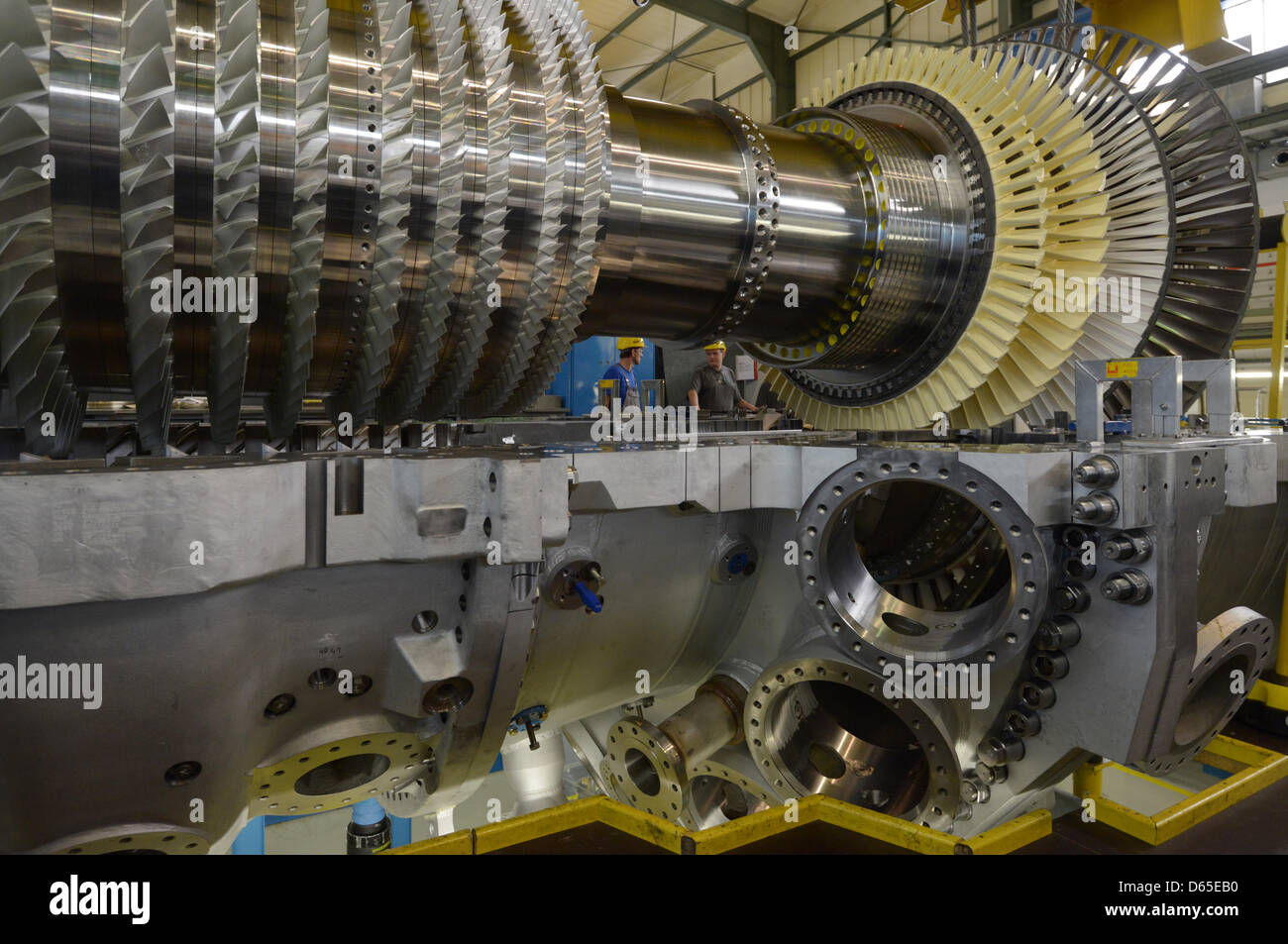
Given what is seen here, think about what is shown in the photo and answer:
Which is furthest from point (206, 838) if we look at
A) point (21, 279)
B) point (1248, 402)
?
point (1248, 402)

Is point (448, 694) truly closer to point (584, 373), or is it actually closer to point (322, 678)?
point (322, 678)

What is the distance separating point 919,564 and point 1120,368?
0.66m

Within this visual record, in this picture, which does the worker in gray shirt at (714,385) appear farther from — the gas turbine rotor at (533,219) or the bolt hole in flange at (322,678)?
the bolt hole in flange at (322,678)

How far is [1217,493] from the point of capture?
1525 mm

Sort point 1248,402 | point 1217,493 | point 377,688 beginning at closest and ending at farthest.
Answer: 1. point 377,688
2. point 1217,493
3. point 1248,402

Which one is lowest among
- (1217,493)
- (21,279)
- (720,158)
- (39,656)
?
(39,656)

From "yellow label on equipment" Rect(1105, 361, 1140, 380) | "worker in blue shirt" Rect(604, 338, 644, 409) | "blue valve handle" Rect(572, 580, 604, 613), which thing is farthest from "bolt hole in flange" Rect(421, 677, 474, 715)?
"worker in blue shirt" Rect(604, 338, 644, 409)

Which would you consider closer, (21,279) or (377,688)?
(21,279)

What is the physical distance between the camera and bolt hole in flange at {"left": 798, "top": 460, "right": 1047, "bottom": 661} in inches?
56.5

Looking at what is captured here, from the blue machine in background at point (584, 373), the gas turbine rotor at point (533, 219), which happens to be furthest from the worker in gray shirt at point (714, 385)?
the gas turbine rotor at point (533, 219)

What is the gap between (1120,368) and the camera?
1832 millimetres

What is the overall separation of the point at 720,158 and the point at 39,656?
1.49m

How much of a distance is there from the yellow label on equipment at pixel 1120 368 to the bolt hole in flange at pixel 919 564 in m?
0.41

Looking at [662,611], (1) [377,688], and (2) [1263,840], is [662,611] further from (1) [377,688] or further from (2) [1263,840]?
(2) [1263,840]
